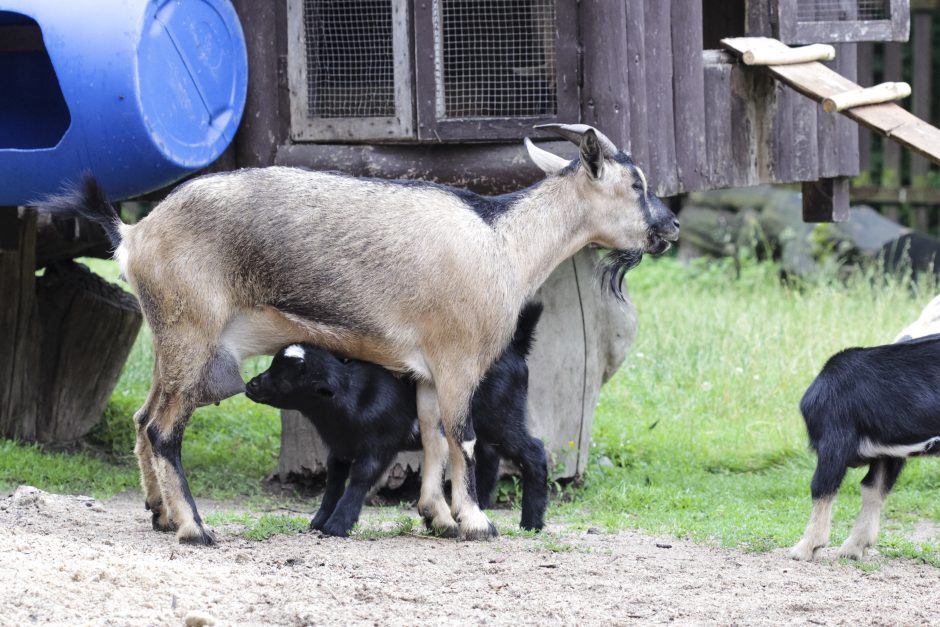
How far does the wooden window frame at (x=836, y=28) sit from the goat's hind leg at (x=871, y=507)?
11.8 ft

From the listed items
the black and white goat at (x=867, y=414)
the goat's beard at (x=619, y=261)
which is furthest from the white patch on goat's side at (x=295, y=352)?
the black and white goat at (x=867, y=414)

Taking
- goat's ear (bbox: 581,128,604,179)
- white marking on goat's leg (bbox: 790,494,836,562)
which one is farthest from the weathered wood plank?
white marking on goat's leg (bbox: 790,494,836,562)

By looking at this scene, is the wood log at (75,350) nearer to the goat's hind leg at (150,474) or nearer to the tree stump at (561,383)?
the tree stump at (561,383)

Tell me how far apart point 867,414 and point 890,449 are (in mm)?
181

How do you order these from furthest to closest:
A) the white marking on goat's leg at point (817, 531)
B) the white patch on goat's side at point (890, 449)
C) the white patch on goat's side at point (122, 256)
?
the white patch on goat's side at point (122, 256) → the white marking on goat's leg at point (817, 531) → the white patch on goat's side at point (890, 449)

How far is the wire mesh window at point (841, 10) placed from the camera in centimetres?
845

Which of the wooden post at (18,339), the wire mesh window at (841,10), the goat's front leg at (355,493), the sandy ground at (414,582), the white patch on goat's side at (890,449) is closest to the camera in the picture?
the sandy ground at (414,582)

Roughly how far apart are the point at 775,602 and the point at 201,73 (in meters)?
4.06

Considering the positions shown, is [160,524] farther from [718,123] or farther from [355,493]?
[718,123]

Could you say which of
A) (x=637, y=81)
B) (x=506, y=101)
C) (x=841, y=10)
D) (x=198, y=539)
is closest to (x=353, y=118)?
(x=506, y=101)

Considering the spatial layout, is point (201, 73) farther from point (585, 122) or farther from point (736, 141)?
point (736, 141)

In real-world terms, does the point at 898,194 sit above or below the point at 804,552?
above

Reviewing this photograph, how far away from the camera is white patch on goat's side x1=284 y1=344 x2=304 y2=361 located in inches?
222

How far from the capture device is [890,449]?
539 centimetres
